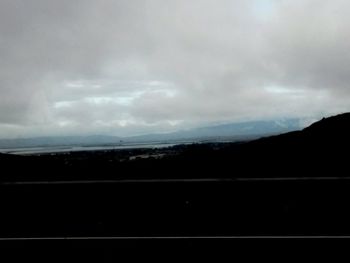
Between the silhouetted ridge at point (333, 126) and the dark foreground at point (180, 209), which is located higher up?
the silhouetted ridge at point (333, 126)

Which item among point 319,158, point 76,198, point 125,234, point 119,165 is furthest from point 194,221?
point 319,158

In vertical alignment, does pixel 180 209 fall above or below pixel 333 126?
below

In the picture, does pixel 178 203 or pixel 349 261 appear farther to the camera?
pixel 178 203

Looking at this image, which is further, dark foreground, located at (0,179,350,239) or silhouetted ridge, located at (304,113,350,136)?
silhouetted ridge, located at (304,113,350,136)

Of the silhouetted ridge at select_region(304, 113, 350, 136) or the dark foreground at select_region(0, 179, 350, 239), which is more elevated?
the silhouetted ridge at select_region(304, 113, 350, 136)

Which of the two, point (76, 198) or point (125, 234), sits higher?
point (76, 198)

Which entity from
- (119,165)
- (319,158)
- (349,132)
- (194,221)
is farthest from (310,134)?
(194,221)

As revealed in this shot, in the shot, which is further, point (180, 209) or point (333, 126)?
point (333, 126)

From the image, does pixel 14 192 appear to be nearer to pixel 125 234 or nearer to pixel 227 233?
pixel 125 234

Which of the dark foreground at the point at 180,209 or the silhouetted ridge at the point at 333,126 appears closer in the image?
the dark foreground at the point at 180,209

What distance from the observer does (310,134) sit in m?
36.9

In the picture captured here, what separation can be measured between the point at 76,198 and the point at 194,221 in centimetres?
134

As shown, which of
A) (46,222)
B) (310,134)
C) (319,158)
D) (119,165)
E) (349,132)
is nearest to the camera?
(46,222)

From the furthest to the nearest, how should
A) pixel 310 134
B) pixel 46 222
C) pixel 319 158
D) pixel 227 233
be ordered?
1. pixel 310 134
2. pixel 319 158
3. pixel 46 222
4. pixel 227 233
